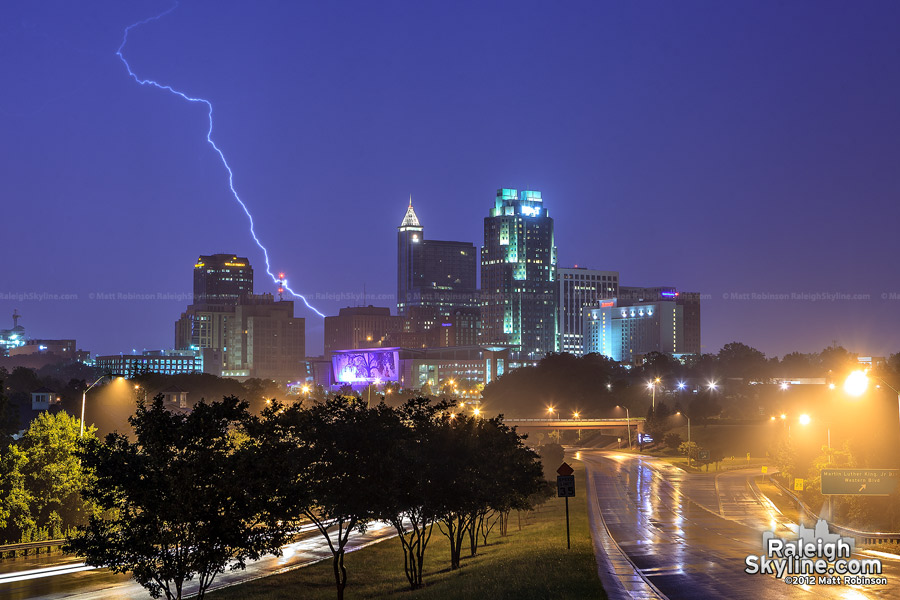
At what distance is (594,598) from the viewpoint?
35094 mm

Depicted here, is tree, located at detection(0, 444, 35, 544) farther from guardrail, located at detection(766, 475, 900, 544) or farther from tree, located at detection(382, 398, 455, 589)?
guardrail, located at detection(766, 475, 900, 544)

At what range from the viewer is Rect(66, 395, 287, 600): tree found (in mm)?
27031

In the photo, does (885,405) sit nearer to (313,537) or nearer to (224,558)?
(313,537)

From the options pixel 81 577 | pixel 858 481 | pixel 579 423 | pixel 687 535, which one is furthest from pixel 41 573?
pixel 579 423

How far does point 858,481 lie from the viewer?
56.1m

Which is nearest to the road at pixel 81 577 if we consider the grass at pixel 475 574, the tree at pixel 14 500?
the grass at pixel 475 574

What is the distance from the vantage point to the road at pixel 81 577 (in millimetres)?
45688

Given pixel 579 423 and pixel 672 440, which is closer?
pixel 672 440

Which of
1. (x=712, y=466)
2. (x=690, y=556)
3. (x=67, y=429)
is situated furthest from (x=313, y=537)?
(x=712, y=466)

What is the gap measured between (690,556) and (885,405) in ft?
149

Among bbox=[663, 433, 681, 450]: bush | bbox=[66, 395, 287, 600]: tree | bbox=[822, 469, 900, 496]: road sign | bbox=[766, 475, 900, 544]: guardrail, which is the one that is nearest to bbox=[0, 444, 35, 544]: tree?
bbox=[66, 395, 287, 600]: tree

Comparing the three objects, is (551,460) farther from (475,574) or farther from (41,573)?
(475,574)

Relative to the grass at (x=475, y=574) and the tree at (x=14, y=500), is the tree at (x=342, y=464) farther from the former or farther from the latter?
the tree at (x=14, y=500)

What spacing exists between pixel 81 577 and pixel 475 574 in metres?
21.9
